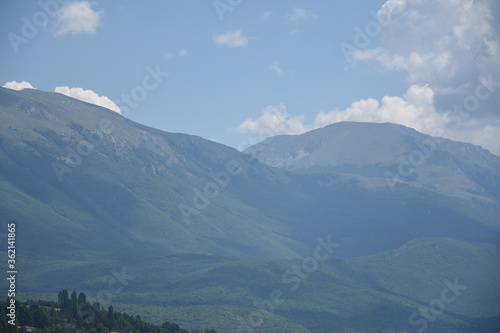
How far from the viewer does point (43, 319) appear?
117m

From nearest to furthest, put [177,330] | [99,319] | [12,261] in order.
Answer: [12,261] < [99,319] < [177,330]

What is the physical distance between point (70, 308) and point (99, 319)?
8.78m

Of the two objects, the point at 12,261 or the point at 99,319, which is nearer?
the point at 12,261

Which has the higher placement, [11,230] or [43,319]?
[11,230]

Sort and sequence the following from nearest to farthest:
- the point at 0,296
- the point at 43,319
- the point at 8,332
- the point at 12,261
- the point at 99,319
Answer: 1. the point at 12,261
2. the point at 8,332
3. the point at 43,319
4. the point at 99,319
5. the point at 0,296

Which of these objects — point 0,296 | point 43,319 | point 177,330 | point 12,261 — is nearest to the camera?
point 12,261

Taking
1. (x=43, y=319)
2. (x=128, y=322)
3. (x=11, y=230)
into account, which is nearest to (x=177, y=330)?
(x=128, y=322)

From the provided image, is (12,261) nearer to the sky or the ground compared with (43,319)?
nearer to the sky

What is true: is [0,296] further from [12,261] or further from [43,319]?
[12,261]

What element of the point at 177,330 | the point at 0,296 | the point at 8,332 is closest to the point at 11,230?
the point at 8,332

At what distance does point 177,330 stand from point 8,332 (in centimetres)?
5171

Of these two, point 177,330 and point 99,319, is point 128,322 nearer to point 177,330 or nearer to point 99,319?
point 99,319

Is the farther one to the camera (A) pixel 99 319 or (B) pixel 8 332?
(A) pixel 99 319

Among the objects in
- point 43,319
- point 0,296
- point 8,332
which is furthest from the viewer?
point 0,296
